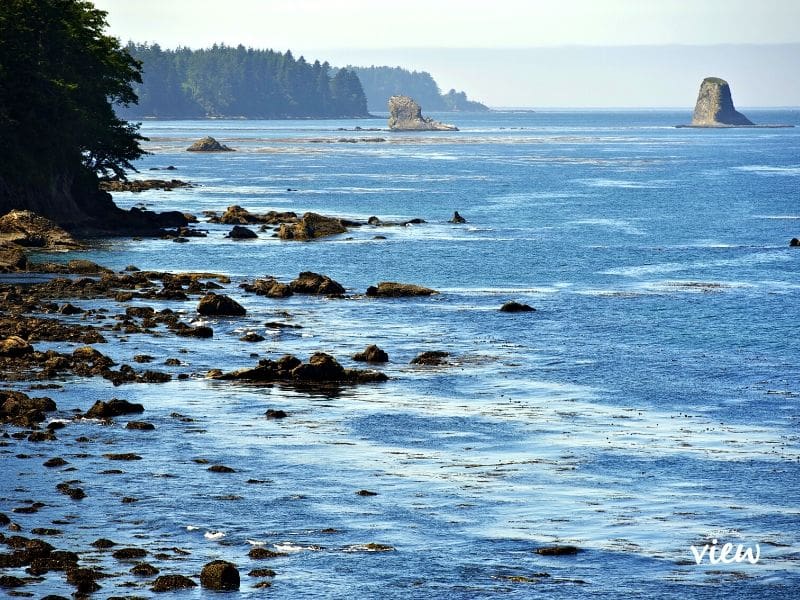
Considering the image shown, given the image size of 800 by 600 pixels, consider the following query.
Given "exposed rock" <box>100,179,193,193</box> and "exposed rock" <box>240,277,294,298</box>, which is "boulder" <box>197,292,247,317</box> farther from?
"exposed rock" <box>100,179,193,193</box>

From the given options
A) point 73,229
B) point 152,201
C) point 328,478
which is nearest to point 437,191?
point 152,201

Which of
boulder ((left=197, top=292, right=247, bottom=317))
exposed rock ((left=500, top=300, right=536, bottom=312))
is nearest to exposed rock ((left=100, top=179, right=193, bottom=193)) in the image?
boulder ((left=197, top=292, right=247, bottom=317))

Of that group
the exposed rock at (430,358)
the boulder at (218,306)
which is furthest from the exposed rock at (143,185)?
the exposed rock at (430,358)

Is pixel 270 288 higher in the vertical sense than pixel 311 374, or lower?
higher

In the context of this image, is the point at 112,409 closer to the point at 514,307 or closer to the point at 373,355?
the point at 373,355

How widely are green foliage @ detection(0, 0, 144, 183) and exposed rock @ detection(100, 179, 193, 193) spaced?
31.0m

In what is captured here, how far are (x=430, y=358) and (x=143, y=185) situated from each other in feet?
344

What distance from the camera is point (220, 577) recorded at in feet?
104

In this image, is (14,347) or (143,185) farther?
(143,185)

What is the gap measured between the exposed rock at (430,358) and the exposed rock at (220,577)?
96.0ft

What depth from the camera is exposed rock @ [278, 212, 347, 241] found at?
112 metres

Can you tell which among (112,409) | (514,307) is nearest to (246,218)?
(514,307)

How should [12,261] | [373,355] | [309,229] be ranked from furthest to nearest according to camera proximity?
[309,229], [12,261], [373,355]

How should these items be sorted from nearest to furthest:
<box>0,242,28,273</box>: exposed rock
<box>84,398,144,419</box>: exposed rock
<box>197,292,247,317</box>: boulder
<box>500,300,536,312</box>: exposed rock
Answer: <box>84,398,144,419</box>: exposed rock
<box>197,292,247,317</box>: boulder
<box>500,300,536,312</box>: exposed rock
<box>0,242,28,273</box>: exposed rock
